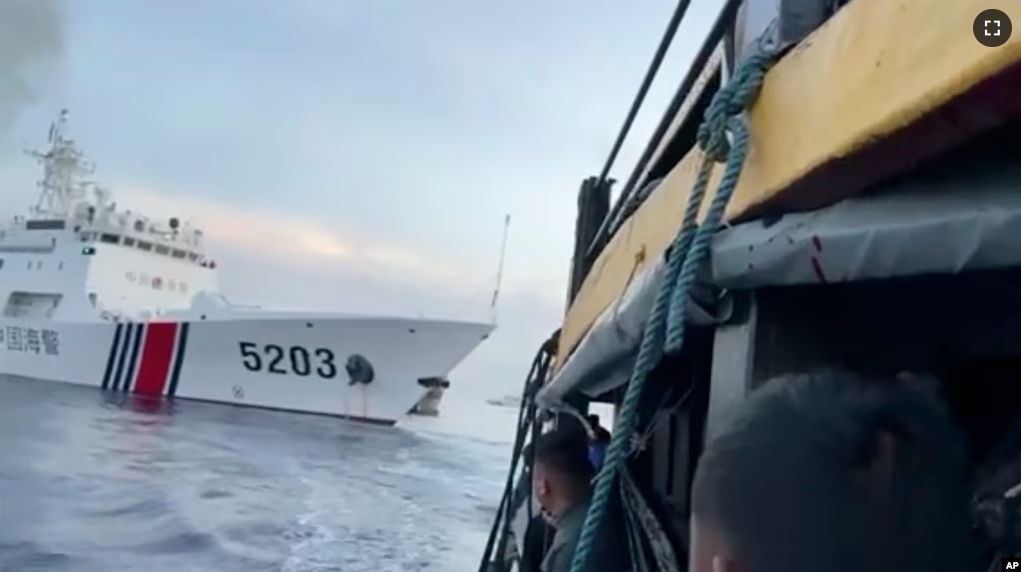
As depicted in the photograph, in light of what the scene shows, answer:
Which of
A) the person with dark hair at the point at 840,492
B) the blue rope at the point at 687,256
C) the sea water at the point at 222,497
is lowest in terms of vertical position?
the sea water at the point at 222,497

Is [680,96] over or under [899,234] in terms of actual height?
over

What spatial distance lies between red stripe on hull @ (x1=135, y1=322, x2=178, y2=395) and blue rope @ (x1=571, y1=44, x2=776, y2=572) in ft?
93.4

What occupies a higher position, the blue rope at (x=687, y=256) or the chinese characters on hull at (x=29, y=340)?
the chinese characters on hull at (x=29, y=340)

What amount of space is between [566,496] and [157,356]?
27.8 meters

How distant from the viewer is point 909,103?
0.88 meters

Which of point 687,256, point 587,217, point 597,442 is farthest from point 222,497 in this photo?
point 687,256

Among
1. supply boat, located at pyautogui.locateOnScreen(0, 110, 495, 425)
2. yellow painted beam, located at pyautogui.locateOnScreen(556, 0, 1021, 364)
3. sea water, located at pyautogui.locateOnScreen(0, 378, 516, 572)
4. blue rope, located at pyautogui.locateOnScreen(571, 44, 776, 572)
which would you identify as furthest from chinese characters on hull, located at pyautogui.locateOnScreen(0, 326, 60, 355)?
yellow painted beam, located at pyautogui.locateOnScreen(556, 0, 1021, 364)

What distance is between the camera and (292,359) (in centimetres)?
2741

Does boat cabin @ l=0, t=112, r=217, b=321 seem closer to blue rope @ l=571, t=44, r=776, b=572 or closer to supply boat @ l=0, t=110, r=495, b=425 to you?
supply boat @ l=0, t=110, r=495, b=425

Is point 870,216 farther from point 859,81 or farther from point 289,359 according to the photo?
point 289,359

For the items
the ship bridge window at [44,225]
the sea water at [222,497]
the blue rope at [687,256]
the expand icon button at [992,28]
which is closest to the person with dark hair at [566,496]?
the blue rope at [687,256]

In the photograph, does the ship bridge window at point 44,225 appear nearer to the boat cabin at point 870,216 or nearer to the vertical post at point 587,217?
the vertical post at point 587,217

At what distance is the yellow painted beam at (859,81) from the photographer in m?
0.82

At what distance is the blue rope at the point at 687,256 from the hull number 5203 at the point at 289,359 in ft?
86.5
